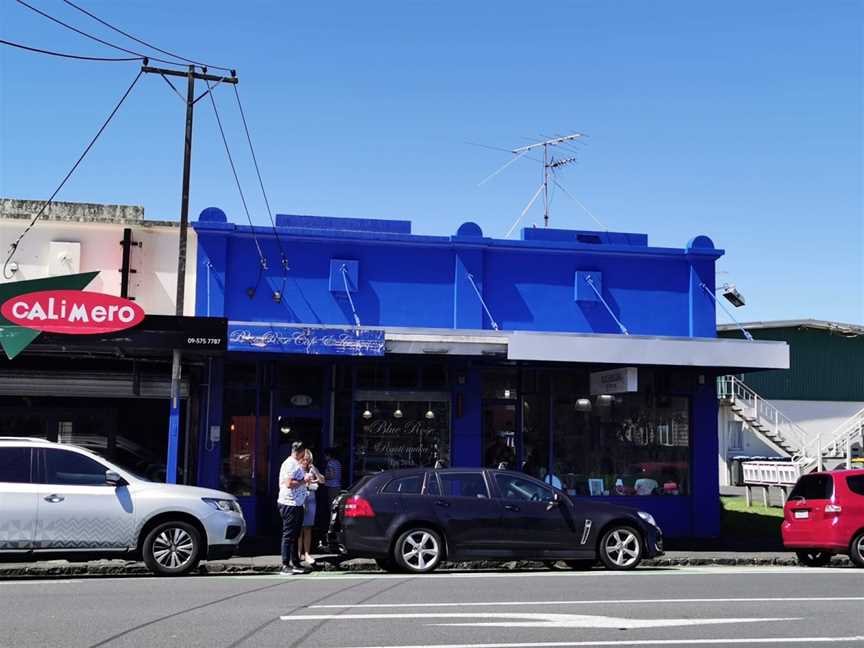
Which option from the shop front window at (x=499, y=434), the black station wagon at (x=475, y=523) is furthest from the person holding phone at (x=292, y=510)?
the shop front window at (x=499, y=434)

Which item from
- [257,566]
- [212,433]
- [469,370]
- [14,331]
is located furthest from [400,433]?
[14,331]

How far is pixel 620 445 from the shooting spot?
19.4 metres

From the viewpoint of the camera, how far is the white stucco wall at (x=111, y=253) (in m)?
18.1

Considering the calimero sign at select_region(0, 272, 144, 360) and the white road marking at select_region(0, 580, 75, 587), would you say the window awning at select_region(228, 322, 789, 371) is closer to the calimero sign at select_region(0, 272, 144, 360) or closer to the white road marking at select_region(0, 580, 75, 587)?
the calimero sign at select_region(0, 272, 144, 360)

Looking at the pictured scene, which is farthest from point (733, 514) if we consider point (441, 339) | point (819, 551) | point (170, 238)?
point (170, 238)

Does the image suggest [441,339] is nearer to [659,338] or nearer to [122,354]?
[659,338]

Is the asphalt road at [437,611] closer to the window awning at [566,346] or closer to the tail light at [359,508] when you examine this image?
the tail light at [359,508]

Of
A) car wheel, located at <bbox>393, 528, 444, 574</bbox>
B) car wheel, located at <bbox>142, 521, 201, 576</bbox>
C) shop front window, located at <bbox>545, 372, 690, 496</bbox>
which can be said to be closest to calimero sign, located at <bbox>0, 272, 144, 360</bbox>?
car wheel, located at <bbox>142, 521, 201, 576</bbox>

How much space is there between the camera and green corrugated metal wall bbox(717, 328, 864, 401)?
38125mm

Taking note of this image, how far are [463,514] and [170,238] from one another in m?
8.35

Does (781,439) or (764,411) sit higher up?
(764,411)

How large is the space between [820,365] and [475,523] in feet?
95.5

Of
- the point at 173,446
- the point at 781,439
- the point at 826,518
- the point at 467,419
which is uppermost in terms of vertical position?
the point at 467,419

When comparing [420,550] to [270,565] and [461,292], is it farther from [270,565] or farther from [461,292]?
[461,292]
